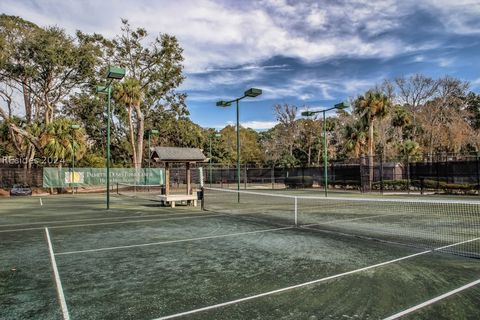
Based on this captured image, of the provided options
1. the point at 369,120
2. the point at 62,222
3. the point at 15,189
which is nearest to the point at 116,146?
the point at 15,189

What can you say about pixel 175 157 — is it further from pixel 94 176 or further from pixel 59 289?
pixel 94 176

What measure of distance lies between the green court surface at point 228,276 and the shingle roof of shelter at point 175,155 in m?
9.67

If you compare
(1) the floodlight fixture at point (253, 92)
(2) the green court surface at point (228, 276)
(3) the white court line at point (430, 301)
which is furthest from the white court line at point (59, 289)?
(1) the floodlight fixture at point (253, 92)

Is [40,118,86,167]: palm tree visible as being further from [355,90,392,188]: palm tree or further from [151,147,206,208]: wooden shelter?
→ [355,90,392,188]: palm tree

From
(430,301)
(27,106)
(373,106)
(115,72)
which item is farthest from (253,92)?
(27,106)

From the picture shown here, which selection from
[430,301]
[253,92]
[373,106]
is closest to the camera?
[430,301]

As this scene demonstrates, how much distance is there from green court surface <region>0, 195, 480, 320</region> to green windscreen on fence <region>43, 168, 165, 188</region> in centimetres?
2603

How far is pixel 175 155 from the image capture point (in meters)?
20.5

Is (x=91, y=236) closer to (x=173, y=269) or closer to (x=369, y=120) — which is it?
(x=173, y=269)

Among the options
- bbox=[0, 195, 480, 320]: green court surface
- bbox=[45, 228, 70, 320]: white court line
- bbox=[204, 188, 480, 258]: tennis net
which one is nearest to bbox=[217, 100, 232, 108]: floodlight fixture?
bbox=[204, 188, 480, 258]: tennis net

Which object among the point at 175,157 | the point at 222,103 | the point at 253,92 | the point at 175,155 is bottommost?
the point at 175,157

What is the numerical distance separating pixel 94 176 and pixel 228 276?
110ft

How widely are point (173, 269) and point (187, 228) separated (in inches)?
198

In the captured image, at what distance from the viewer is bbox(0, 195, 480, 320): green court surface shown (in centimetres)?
468
